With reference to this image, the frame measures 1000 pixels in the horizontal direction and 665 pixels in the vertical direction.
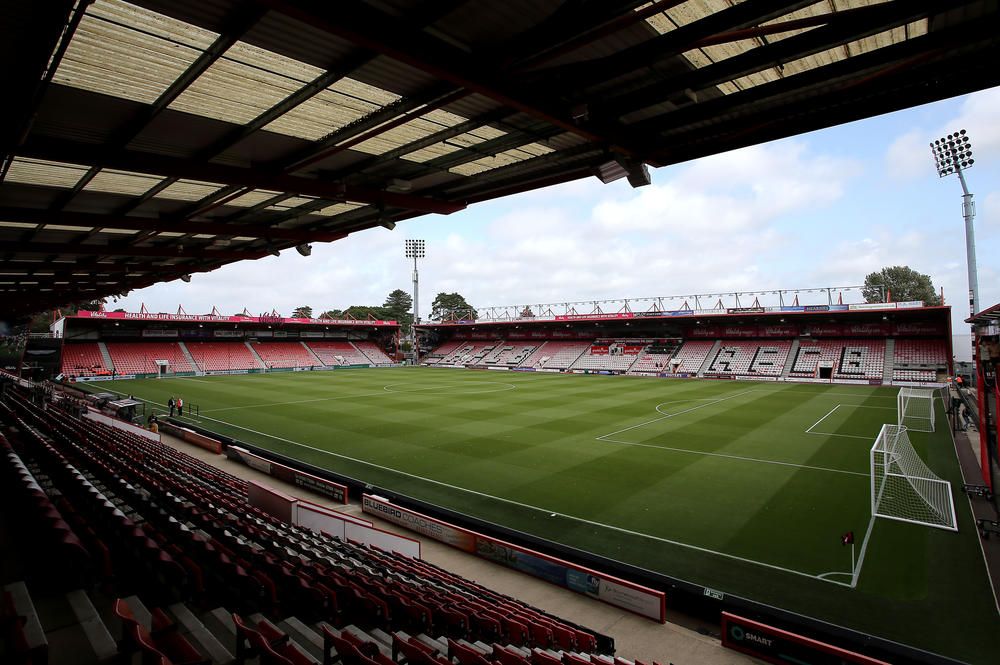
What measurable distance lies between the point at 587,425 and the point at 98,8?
845 inches

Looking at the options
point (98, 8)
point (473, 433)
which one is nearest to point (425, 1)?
point (98, 8)

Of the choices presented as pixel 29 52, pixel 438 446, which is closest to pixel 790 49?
pixel 29 52

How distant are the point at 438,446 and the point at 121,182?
44.9 feet

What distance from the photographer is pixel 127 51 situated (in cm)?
427

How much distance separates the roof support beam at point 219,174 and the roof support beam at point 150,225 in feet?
10.1

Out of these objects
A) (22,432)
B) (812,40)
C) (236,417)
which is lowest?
(236,417)

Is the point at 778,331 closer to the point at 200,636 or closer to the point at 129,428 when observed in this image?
the point at 129,428

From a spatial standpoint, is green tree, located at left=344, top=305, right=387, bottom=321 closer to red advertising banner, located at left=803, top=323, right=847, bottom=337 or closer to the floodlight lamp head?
the floodlight lamp head

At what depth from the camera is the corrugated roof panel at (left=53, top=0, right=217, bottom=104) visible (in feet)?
12.8

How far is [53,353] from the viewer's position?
40.4 meters

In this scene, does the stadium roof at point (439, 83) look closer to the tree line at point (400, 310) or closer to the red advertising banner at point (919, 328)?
the red advertising banner at point (919, 328)

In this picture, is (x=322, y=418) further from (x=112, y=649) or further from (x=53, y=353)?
(x=53, y=353)

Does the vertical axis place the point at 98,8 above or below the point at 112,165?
above

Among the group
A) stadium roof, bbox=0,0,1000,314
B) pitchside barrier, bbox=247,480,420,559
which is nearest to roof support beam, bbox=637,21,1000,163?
stadium roof, bbox=0,0,1000,314
